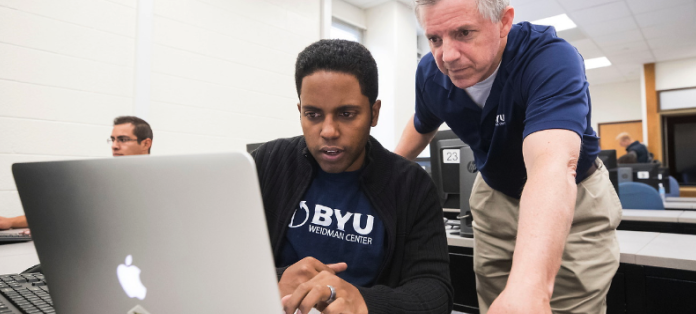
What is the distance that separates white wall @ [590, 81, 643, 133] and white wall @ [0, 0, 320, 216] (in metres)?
6.89

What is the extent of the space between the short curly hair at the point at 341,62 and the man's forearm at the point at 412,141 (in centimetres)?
37

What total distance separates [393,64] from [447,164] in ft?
8.89

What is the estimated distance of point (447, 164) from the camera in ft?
5.78

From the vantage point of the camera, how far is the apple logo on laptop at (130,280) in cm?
46

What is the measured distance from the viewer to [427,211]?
2.99 feet

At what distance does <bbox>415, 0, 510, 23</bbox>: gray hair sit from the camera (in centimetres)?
84

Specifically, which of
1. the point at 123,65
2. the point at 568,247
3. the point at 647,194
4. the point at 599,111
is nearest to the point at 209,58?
the point at 123,65

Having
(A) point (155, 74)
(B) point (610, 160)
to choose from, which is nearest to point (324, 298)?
(A) point (155, 74)

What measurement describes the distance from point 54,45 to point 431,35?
7.62ft

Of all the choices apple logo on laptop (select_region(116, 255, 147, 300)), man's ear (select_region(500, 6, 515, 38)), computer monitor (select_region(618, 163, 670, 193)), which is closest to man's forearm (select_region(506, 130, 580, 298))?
man's ear (select_region(500, 6, 515, 38))

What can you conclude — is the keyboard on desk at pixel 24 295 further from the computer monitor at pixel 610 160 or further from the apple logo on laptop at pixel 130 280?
the computer monitor at pixel 610 160

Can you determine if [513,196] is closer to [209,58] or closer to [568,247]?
[568,247]

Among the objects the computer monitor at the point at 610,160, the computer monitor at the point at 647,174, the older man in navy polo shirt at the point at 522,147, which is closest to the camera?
the older man in navy polo shirt at the point at 522,147

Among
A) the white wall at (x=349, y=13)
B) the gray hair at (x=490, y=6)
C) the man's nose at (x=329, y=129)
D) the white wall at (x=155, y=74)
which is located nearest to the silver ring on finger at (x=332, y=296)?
the man's nose at (x=329, y=129)
